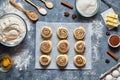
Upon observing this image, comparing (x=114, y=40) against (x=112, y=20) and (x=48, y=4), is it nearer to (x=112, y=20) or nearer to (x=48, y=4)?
(x=112, y=20)

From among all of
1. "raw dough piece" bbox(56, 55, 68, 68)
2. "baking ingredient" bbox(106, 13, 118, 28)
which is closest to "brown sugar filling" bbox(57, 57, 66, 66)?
"raw dough piece" bbox(56, 55, 68, 68)

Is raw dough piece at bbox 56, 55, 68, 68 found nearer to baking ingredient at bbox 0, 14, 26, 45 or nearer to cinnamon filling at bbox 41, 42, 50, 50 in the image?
cinnamon filling at bbox 41, 42, 50, 50

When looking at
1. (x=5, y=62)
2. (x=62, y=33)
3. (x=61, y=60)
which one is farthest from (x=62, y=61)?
(x=5, y=62)

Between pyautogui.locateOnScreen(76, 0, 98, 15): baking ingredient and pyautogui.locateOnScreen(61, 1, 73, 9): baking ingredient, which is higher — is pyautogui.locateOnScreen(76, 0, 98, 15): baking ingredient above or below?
below

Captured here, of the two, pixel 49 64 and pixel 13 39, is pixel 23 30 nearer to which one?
pixel 13 39

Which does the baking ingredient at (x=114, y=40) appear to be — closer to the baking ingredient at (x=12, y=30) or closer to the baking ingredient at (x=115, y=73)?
the baking ingredient at (x=115, y=73)

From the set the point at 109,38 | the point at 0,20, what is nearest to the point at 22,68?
the point at 0,20

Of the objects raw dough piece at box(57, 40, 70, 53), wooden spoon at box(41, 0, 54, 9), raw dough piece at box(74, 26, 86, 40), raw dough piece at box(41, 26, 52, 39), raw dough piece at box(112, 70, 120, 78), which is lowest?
raw dough piece at box(112, 70, 120, 78)
